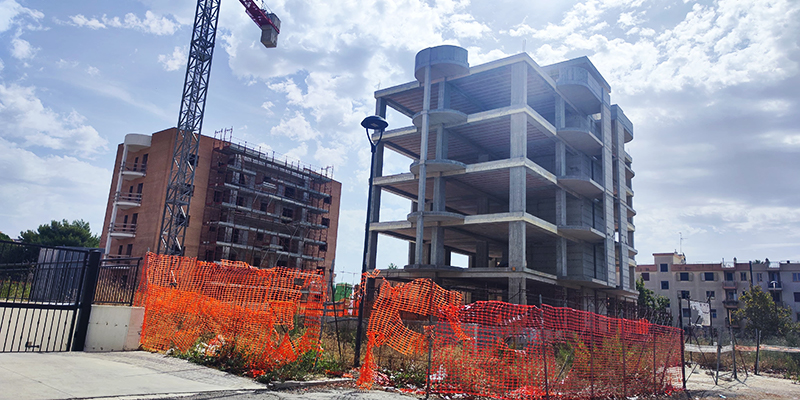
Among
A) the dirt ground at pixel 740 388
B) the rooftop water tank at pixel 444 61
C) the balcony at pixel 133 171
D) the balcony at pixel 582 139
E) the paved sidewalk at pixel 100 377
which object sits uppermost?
the rooftop water tank at pixel 444 61

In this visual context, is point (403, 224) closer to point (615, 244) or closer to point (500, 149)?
point (500, 149)

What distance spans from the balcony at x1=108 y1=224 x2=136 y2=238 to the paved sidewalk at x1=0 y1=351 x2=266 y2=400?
46370 mm

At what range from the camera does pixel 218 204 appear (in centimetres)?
5544

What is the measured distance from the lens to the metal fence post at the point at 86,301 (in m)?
11.7

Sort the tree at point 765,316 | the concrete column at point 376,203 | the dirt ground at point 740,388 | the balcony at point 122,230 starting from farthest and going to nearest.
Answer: the balcony at point 122,230, the tree at point 765,316, the concrete column at point 376,203, the dirt ground at point 740,388

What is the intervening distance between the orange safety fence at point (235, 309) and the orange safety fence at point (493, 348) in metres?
1.63

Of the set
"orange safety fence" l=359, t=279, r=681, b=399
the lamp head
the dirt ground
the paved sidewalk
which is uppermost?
the lamp head

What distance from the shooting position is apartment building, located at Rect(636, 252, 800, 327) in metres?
68.1

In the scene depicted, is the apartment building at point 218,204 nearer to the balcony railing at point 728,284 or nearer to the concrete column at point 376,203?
the concrete column at point 376,203

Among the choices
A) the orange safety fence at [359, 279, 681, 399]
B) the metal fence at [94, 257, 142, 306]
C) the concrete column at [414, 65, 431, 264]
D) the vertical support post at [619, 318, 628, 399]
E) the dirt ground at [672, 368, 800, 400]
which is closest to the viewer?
the orange safety fence at [359, 279, 681, 399]

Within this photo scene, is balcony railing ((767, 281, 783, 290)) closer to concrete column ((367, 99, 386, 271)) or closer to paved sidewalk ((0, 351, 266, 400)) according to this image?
concrete column ((367, 99, 386, 271))

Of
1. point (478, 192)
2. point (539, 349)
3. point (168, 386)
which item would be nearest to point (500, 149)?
point (478, 192)

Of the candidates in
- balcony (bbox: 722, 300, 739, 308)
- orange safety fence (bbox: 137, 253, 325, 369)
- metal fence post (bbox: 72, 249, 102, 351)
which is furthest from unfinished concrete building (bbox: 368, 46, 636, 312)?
balcony (bbox: 722, 300, 739, 308)

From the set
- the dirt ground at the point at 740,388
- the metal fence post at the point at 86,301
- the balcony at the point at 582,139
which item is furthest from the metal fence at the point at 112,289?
the balcony at the point at 582,139
